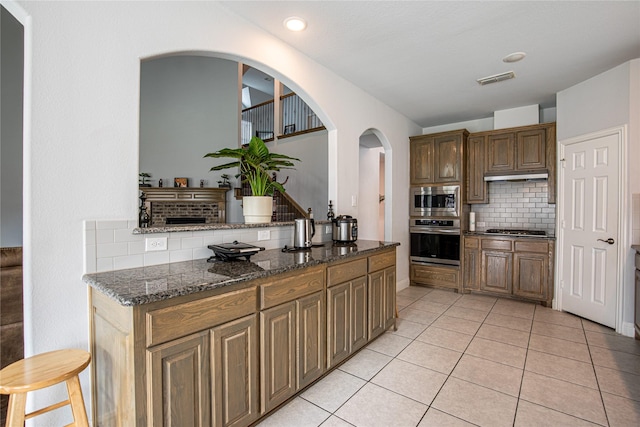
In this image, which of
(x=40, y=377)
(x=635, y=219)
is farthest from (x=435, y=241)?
(x=40, y=377)

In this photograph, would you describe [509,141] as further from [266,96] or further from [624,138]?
[266,96]

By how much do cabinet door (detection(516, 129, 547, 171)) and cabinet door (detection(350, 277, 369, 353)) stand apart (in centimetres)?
325

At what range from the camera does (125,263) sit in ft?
5.78

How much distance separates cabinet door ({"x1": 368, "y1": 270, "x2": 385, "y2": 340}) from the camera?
2.74 m

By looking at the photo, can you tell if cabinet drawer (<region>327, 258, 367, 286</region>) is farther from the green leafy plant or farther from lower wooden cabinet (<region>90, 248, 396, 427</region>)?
the green leafy plant

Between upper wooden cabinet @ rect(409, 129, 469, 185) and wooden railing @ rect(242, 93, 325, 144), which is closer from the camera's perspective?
upper wooden cabinet @ rect(409, 129, 469, 185)

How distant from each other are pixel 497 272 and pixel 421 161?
6.57 ft

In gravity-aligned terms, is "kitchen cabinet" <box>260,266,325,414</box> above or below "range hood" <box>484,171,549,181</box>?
below

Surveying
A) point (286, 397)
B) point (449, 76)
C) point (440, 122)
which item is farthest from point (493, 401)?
point (440, 122)

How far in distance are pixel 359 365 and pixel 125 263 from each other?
1886 mm

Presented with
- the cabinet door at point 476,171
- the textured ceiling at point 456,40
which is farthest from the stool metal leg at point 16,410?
the cabinet door at point 476,171

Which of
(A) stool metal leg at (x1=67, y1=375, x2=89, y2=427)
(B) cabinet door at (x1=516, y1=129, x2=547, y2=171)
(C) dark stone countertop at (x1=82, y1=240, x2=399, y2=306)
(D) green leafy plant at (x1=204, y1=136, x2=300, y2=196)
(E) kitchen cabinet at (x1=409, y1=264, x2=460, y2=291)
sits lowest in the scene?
(E) kitchen cabinet at (x1=409, y1=264, x2=460, y2=291)

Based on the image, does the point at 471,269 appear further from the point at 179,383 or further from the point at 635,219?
the point at 179,383

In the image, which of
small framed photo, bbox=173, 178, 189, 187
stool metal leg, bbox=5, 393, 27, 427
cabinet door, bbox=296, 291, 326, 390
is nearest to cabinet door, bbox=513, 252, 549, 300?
cabinet door, bbox=296, 291, 326, 390
